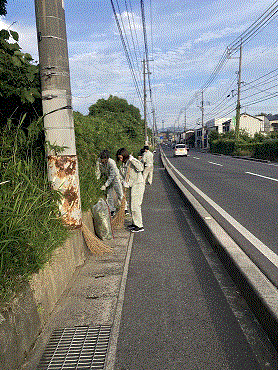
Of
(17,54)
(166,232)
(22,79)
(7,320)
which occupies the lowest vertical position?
(166,232)

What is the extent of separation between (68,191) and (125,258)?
4.00 feet

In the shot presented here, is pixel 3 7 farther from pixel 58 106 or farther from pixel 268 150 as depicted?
pixel 268 150

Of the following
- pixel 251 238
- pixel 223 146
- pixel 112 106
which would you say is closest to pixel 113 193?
pixel 251 238

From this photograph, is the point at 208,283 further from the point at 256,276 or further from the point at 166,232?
the point at 166,232

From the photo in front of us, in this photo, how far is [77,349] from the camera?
2367 millimetres

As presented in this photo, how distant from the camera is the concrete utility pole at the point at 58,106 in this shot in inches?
146

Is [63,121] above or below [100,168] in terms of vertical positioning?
above

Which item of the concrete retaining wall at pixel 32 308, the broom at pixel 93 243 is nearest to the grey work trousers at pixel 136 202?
the broom at pixel 93 243

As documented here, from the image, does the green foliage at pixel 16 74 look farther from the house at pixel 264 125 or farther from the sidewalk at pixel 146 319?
the house at pixel 264 125

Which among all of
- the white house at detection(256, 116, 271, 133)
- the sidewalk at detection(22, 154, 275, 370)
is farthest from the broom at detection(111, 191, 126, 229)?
the white house at detection(256, 116, 271, 133)

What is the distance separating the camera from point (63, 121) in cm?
380

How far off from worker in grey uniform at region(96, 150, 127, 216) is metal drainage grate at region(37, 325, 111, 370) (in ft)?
12.0

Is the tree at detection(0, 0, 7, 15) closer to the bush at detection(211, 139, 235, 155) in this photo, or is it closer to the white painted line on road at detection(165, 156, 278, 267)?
the white painted line on road at detection(165, 156, 278, 267)

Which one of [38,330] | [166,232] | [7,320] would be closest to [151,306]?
[38,330]
